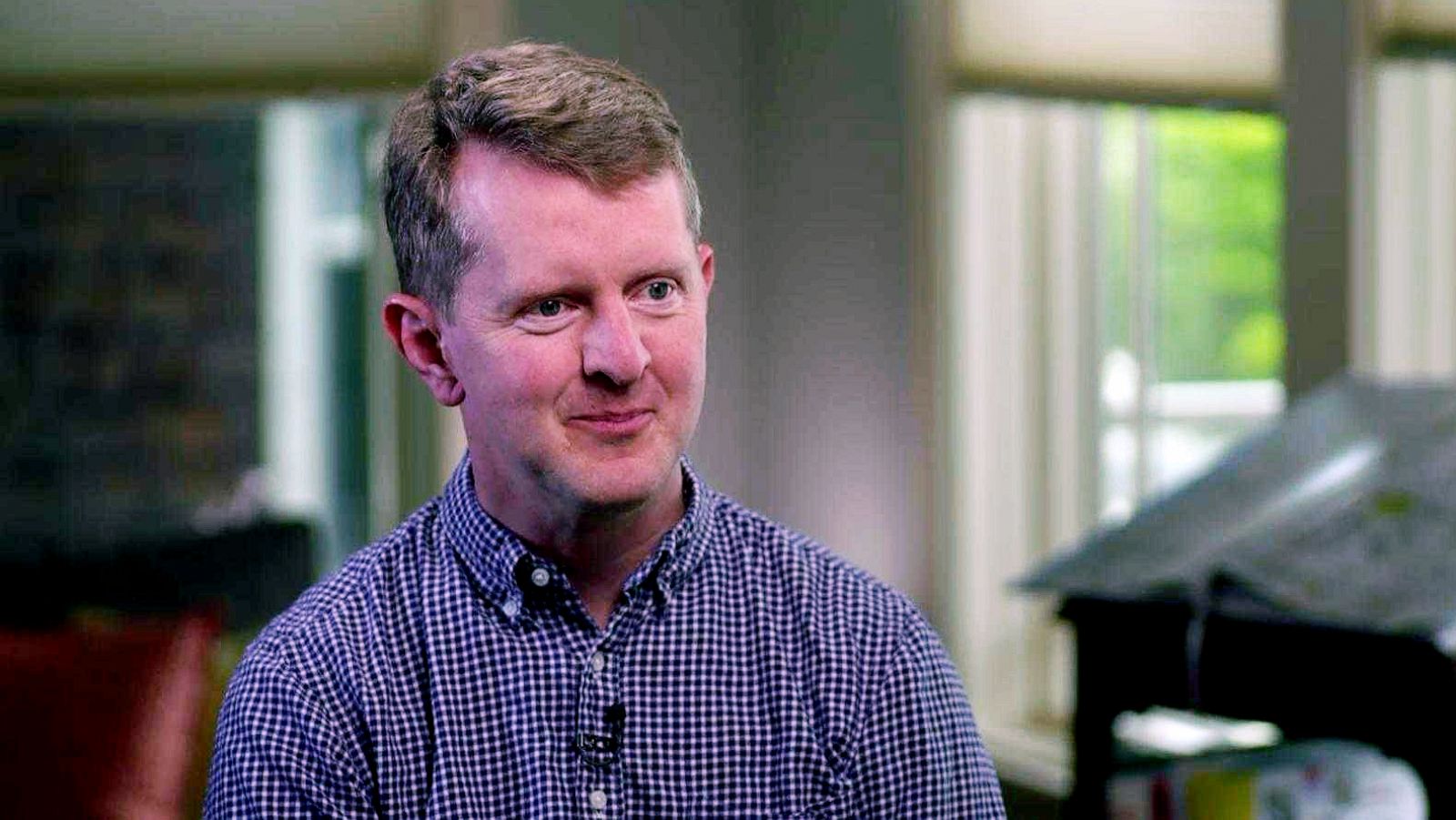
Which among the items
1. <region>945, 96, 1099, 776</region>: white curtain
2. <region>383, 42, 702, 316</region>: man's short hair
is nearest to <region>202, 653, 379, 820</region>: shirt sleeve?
<region>383, 42, 702, 316</region>: man's short hair

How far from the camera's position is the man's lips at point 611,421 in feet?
3.07

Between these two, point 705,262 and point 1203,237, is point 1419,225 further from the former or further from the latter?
point 705,262

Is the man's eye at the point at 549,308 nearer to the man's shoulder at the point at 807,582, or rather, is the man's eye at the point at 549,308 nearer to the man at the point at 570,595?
the man at the point at 570,595

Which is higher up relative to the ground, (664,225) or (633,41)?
(633,41)

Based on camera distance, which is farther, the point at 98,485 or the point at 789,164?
the point at 789,164

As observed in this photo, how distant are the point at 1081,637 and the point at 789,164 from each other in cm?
245

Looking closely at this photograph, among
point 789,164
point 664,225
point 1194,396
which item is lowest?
point 1194,396

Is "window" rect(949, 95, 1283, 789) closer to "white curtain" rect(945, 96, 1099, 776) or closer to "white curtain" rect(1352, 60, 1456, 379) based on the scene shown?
"white curtain" rect(945, 96, 1099, 776)

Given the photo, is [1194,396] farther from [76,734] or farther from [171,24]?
[171,24]

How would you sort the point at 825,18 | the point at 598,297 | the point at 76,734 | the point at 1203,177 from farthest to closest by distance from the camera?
the point at 825,18 < the point at 1203,177 < the point at 76,734 < the point at 598,297

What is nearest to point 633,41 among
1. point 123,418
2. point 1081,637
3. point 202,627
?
point 123,418

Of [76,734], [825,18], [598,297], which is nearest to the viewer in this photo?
[598,297]

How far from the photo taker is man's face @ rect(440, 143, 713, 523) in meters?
0.93

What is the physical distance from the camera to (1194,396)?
329cm
